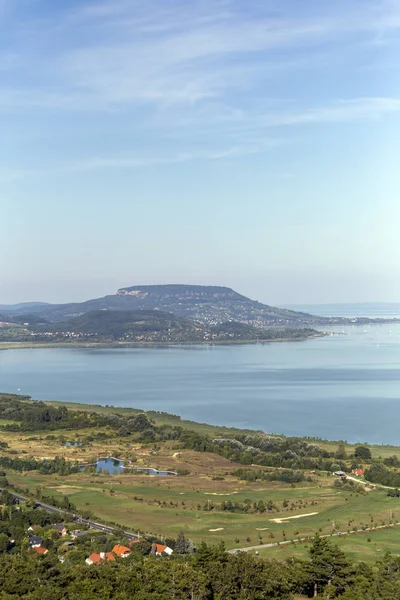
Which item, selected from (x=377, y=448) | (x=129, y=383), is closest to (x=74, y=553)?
(x=377, y=448)

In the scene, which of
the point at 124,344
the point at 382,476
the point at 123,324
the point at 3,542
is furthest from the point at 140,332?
the point at 3,542

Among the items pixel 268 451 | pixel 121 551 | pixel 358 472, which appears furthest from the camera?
pixel 268 451

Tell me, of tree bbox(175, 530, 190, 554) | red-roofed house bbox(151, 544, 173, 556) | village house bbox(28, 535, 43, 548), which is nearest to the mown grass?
tree bbox(175, 530, 190, 554)

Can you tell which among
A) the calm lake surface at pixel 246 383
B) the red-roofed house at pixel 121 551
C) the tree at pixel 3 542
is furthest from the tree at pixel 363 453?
the tree at pixel 3 542

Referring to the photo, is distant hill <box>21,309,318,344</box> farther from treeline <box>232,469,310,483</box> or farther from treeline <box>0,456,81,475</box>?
treeline <box>232,469,310,483</box>

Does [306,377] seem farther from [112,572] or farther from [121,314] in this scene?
[121,314]

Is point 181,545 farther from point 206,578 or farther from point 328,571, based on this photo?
point 328,571
